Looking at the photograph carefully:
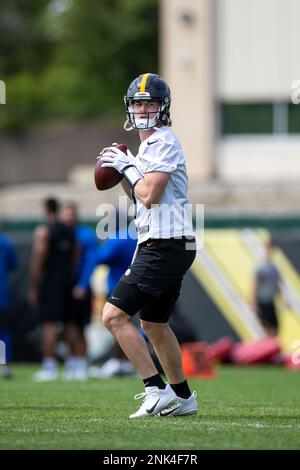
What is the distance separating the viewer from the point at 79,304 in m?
13.6

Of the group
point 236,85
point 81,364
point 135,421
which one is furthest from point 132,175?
point 236,85

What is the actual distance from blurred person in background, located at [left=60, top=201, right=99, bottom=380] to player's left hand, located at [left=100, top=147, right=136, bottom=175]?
20.3ft

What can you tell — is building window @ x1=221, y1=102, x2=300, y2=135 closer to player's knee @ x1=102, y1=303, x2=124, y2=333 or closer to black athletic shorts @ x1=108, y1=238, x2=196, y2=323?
black athletic shorts @ x1=108, y1=238, x2=196, y2=323

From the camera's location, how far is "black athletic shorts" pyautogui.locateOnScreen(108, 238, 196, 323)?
707 cm

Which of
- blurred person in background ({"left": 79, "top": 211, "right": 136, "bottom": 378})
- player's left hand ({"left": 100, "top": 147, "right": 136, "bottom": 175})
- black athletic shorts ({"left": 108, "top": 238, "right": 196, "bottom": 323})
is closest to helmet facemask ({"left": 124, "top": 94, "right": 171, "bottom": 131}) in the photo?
player's left hand ({"left": 100, "top": 147, "right": 136, "bottom": 175})

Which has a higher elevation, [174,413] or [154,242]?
[154,242]

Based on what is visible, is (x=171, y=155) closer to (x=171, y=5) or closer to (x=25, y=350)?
(x=25, y=350)

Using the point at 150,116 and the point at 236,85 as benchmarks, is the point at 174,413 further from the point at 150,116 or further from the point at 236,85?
the point at 236,85

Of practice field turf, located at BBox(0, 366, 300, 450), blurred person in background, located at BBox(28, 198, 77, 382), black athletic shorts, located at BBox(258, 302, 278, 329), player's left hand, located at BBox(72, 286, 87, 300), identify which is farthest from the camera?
black athletic shorts, located at BBox(258, 302, 278, 329)

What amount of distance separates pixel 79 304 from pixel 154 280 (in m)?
6.59

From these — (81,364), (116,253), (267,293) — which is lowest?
(81,364)

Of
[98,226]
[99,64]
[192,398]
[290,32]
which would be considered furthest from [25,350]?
[99,64]

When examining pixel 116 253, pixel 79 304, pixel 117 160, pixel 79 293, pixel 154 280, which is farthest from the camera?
pixel 79 304

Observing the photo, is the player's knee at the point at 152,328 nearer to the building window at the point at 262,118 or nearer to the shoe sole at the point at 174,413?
the shoe sole at the point at 174,413
